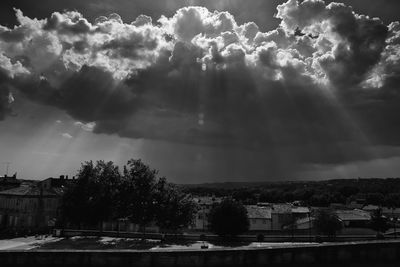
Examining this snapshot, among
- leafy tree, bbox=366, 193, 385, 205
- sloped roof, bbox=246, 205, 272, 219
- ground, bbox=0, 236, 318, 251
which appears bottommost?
ground, bbox=0, 236, 318, 251

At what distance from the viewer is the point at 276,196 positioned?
650ft

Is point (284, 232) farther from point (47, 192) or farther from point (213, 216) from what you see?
point (47, 192)

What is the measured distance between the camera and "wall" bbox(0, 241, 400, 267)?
930cm

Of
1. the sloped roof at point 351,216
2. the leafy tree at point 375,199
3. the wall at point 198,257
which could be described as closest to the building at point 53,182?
the sloped roof at point 351,216

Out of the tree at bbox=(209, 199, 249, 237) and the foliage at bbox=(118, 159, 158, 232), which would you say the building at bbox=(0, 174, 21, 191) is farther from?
the tree at bbox=(209, 199, 249, 237)

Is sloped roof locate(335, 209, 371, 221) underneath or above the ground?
above

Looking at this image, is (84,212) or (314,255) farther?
(84,212)

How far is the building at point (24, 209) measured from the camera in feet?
218

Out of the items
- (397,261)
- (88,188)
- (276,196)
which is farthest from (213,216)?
(276,196)

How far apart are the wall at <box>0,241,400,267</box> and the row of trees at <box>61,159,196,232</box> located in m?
50.3

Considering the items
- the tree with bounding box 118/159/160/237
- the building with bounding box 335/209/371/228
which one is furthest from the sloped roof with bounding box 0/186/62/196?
the building with bounding box 335/209/371/228

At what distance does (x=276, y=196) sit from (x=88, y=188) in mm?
149667

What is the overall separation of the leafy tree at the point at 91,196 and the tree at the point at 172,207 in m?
→ 6.92

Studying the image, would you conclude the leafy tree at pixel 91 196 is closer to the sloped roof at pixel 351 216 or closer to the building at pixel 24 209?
the building at pixel 24 209
